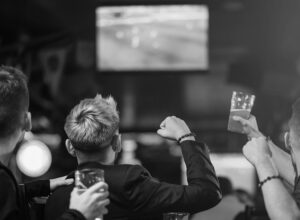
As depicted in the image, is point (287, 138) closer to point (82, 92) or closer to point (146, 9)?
point (146, 9)

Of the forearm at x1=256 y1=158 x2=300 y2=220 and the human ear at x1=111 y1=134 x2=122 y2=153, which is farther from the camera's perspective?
the human ear at x1=111 y1=134 x2=122 y2=153

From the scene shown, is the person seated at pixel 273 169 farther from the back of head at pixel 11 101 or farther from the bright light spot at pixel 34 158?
the bright light spot at pixel 34 158

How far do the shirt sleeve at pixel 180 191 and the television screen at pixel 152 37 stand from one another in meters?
3.91

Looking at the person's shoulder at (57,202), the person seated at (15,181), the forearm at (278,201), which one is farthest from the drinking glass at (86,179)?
the forearm at (278,201)

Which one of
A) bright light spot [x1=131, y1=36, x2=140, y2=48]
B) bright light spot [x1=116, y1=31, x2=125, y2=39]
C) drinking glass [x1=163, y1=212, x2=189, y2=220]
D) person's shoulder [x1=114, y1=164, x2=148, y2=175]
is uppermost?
bright light spot [x1=116, y1=31, x2=125, y2=39]

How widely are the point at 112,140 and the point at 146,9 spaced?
3937mm

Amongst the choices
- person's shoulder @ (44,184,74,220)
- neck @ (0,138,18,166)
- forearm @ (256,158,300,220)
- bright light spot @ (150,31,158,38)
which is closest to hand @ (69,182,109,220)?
neck @ (0,138,18,166)

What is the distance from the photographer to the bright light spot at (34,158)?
9.61 metres

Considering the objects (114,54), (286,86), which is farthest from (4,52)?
(286,86)

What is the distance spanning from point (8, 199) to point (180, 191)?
642mm

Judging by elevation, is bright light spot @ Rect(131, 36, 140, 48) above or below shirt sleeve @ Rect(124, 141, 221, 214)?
above

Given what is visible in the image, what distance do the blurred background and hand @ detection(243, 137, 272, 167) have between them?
3797 mm

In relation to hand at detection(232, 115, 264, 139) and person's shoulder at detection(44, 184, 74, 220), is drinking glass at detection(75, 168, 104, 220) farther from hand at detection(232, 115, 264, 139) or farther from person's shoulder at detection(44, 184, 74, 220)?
hand at detection(232, 115, 264, 139)

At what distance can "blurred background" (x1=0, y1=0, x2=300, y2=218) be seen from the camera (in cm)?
622
